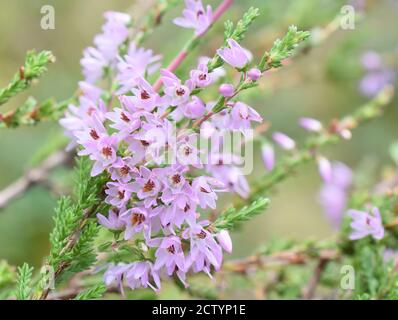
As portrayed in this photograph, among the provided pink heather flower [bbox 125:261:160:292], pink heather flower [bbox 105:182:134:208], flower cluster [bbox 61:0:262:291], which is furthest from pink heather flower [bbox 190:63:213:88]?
pink heather flower [bbox 125:261:160:292]

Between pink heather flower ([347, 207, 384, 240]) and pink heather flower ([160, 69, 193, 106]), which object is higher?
pink heather flower ([160, 69, 193, 106])

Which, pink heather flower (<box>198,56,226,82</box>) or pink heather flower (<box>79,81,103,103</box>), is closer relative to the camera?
pink heather flower (<box>198,56,226,82</box>)

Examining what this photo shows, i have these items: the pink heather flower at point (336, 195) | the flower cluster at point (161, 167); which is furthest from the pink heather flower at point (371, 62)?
the flower cluster at point (161, 167)

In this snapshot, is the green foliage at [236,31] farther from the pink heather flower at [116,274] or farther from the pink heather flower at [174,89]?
the pink heather flower at [116,274]

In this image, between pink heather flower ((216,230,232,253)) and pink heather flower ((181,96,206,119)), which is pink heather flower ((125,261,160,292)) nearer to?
pink heather flower ((216,230,232,253))

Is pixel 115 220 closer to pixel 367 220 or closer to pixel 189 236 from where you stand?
pixel 189 236
